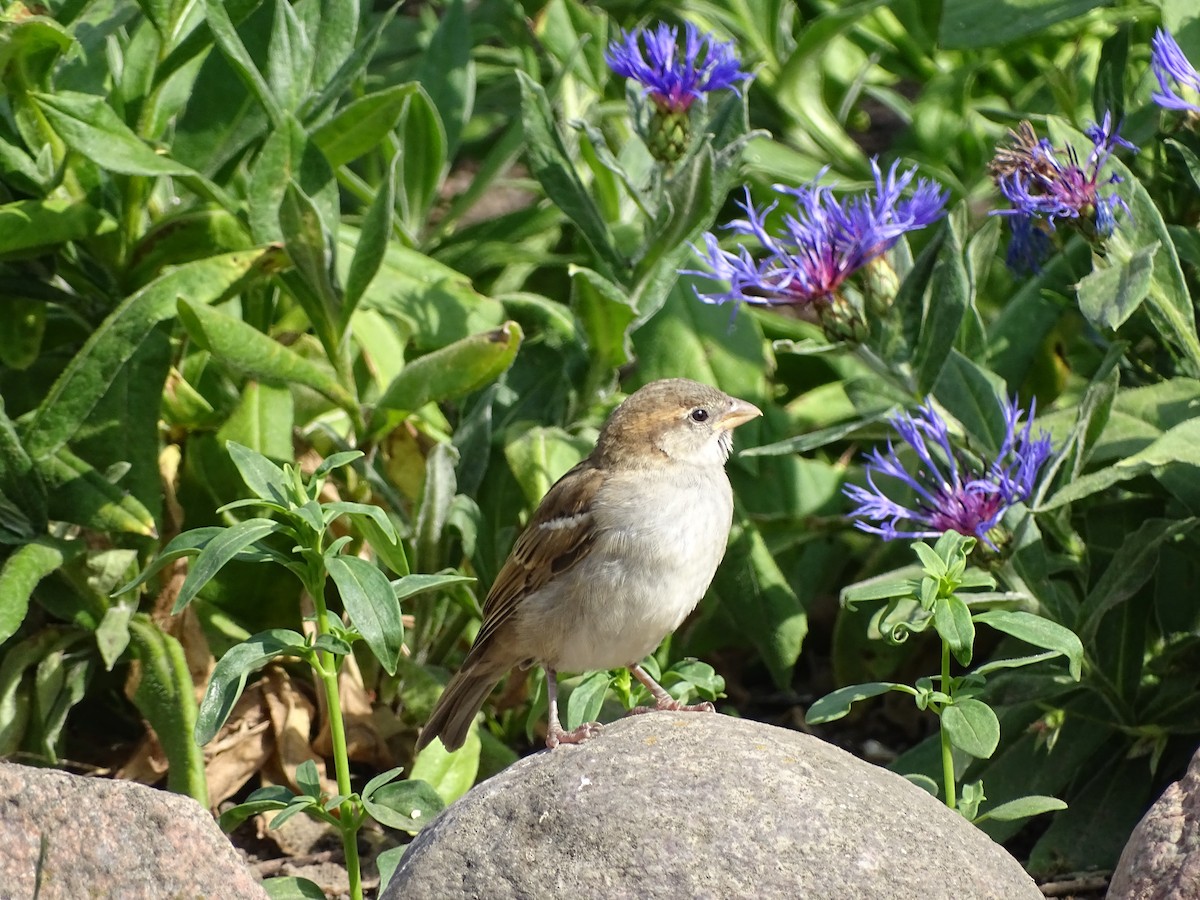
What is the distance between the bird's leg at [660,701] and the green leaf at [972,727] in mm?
633

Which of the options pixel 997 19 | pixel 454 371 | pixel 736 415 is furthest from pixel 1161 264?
pixel 454 371

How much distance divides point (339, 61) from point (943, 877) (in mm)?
3260

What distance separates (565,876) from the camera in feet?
10.1

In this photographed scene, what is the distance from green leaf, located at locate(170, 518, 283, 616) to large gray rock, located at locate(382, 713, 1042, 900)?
68 centimetres

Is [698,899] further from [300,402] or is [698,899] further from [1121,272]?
[300,402]

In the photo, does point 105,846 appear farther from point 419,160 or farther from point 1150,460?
point 419,160

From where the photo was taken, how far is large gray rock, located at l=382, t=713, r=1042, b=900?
3.02 meters

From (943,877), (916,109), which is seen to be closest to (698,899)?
(943,877)

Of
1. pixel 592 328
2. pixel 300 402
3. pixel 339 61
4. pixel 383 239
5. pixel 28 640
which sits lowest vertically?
→ pixel 28 640

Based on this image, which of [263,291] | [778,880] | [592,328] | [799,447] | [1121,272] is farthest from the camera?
[263,291]

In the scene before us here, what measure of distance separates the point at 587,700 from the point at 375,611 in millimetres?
810

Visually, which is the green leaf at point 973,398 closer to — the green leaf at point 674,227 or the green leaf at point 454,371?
the green leaf at point 674,227

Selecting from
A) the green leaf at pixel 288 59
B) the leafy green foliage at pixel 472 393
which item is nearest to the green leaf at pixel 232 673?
the leafy green foliage at pixel 472 393

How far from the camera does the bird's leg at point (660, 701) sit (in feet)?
12.7
